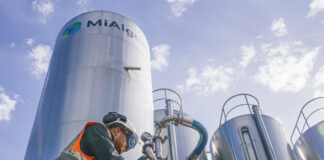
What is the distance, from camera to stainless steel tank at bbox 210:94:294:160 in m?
7.50

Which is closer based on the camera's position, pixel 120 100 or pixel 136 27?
pixel 120 100

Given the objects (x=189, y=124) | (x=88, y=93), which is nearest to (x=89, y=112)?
(x=88, y=93)

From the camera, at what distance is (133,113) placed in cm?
529

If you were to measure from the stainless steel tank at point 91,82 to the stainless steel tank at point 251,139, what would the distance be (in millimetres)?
3043

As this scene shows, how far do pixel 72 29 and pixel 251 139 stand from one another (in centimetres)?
552

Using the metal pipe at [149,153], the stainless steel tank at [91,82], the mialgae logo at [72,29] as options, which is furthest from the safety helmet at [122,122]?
the mialgae logo at [72,29]

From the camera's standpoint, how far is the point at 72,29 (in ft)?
22.6

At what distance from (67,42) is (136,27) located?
1.87m

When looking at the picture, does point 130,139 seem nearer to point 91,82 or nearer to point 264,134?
point 91,82

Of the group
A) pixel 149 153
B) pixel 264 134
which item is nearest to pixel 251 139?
pixel 264 134

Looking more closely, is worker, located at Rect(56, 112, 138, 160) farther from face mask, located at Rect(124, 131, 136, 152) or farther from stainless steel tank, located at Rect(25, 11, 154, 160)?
stainless steel tank, located at Rect(25, 11, 154, 160)

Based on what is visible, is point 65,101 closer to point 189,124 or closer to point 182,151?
point 189,124

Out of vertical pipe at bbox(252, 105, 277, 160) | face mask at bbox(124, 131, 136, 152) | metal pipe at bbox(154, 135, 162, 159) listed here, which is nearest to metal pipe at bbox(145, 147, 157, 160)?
metal pipe at bbox(154, 135, 162, 159)

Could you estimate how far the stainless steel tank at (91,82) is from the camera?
4.82 m
